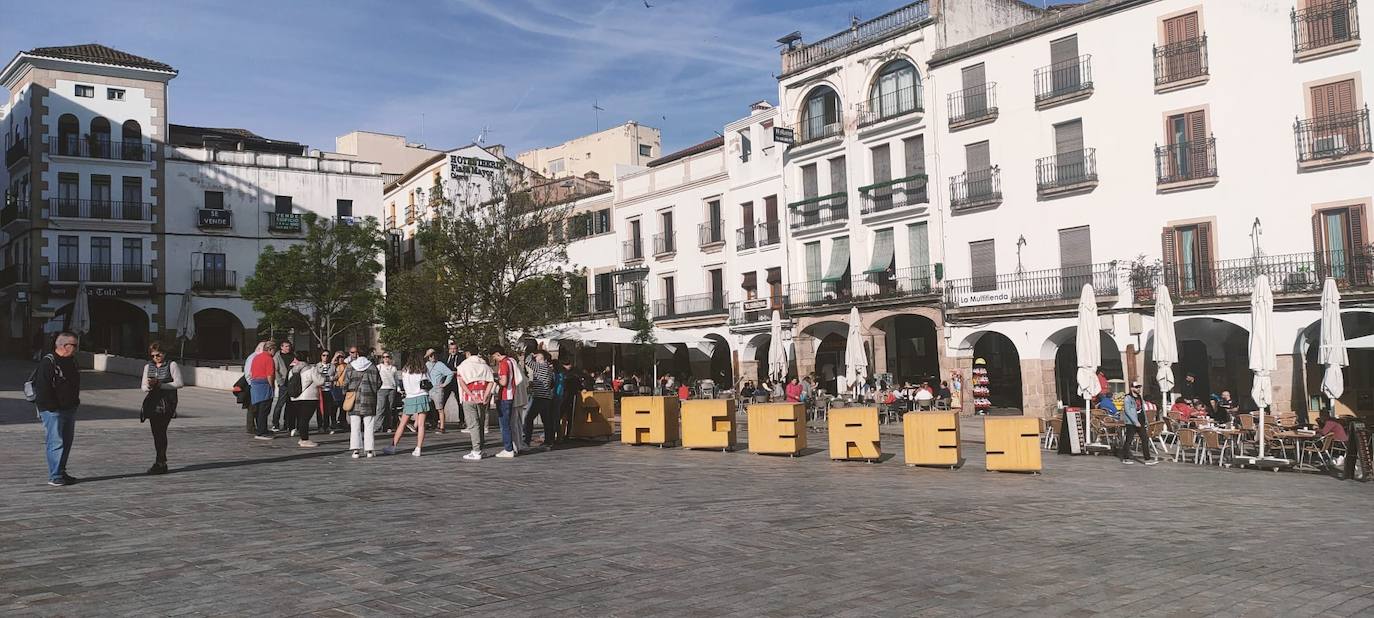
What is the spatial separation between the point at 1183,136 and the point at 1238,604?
27779 millimetres

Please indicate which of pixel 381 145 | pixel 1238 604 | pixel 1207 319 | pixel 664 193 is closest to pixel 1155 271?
pixel 1207 319

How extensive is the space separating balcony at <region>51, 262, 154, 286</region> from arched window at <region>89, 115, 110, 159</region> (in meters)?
5.47

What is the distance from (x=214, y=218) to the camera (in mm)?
53062

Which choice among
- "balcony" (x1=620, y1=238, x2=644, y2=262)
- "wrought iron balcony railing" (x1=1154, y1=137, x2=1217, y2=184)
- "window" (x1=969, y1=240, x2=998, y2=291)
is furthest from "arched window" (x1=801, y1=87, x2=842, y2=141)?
"wrought iron balcony railing" (x1=1154, y1=137, x2=1217, y2=184)

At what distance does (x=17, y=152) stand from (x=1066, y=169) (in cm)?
4840

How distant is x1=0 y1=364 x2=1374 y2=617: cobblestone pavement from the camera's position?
268 inches

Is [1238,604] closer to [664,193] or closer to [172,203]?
[664,193]

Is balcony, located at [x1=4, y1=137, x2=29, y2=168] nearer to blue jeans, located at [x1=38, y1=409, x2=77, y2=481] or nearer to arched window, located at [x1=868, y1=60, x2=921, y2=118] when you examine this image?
arched window, located at [x1=868, y1=60, x2=921, y2=118]

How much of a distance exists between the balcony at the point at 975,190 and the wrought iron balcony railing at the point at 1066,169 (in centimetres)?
151

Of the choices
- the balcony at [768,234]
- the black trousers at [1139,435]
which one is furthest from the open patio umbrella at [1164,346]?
the balcony at [768,234]

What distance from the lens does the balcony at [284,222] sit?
5466cm

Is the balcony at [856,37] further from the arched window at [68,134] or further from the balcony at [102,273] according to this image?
the arched window at [68,134]

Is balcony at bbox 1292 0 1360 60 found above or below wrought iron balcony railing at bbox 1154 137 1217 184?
above

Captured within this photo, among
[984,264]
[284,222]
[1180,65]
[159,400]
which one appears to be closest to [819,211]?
[984,264]
